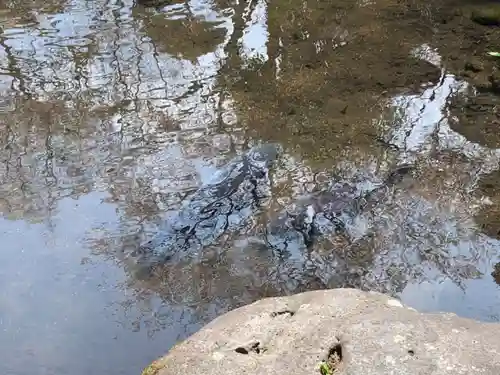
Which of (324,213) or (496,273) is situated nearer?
(496,273)

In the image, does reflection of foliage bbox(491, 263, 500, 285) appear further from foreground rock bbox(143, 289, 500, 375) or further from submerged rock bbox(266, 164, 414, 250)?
foreground rock bbox(143, 289, 500, 375)

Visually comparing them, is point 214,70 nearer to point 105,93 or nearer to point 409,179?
point 105,93

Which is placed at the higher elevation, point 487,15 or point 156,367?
point 487,15

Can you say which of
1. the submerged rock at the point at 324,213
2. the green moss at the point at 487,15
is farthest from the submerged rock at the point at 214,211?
the green moss at the point at 487,15

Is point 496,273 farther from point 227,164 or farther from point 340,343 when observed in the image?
point 227,164

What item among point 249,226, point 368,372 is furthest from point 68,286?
point 368,372

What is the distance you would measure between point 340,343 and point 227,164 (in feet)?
11.8

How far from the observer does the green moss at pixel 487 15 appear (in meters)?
9.67

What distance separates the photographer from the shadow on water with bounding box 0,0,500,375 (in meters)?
5.31

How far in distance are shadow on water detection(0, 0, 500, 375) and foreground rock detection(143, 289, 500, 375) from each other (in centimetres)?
117

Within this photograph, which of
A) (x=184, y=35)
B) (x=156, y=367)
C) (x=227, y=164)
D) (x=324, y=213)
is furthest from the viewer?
(x=184, y=35)

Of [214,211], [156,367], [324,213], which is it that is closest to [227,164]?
[214,211]

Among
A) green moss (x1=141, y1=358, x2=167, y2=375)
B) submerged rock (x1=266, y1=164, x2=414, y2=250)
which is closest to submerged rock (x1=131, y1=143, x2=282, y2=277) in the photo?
submerged rock (x1=266, y1=164, x2=414, y2=250)

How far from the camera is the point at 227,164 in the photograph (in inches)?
270
